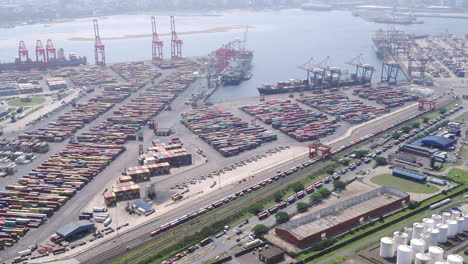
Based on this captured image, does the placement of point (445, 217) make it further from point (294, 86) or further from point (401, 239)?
point (294, 86)

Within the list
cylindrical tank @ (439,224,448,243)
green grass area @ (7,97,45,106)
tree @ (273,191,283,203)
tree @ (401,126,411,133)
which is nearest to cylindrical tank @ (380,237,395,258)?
cylindrical tank @ (439,224,448,243)

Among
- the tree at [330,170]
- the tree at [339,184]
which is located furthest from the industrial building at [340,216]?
the tree at [330,170]

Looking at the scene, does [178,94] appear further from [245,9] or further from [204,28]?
[245,9]

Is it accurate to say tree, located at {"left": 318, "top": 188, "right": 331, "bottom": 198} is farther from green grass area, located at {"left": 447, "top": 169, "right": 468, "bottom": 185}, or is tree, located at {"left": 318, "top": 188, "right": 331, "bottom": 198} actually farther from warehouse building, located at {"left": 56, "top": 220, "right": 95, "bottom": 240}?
warehouse building, located at {"left": 56, "top": 220, "right": 95, "bottom": 240}

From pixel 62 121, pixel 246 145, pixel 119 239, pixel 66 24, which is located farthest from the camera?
pixel 66 24

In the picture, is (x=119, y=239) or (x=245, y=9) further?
(x=245, y=9)

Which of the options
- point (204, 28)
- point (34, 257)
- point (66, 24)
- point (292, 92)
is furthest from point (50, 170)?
point (66, 24)

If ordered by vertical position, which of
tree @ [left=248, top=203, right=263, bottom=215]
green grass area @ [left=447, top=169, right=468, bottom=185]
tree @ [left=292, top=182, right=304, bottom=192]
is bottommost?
tree @ [left=248, top=203, right=263, bottom=215]

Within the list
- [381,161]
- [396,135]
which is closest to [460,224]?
[381,161]
